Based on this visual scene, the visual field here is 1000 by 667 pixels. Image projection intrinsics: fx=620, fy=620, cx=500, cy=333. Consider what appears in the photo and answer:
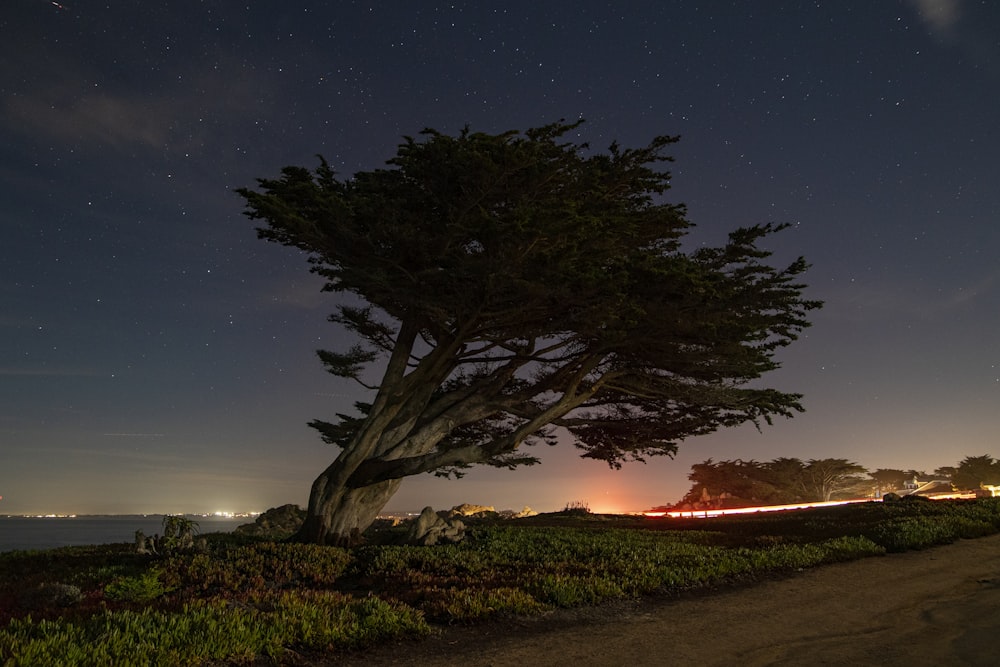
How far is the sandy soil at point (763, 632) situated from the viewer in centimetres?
729

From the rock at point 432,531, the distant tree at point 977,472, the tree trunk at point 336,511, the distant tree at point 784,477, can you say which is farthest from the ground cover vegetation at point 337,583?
the distant tree at point 977,472

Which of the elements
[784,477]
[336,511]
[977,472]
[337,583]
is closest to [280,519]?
[336,511]

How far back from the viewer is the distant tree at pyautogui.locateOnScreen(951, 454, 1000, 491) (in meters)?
67.1

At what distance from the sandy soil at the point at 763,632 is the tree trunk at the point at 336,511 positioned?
34.0 feet

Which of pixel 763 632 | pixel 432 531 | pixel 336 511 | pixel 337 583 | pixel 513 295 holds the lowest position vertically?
pixel 763 632

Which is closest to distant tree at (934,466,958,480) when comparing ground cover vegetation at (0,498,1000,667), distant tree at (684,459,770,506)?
distant tree at (684,459,770,506)

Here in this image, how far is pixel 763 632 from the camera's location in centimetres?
838

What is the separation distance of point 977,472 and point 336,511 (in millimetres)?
77028

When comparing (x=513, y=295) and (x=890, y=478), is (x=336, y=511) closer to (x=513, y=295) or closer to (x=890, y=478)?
(x=513, y=295)

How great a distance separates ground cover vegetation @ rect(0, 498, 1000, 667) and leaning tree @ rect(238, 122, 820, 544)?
11.0 ft

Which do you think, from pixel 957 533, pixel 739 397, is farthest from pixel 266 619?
pixel 957 533

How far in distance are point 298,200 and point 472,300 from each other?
18.2 ft

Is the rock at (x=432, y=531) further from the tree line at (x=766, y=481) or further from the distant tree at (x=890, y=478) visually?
the distant tree at (x=890, y=478)

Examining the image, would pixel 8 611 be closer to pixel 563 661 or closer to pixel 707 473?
pixel 563 661
